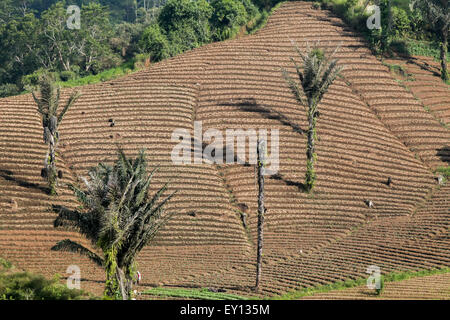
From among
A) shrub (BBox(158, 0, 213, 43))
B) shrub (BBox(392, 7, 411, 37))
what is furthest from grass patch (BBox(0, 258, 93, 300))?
shrub (BBox(158, 0, 213, 43))

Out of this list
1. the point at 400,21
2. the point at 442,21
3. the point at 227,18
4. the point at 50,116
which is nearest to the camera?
the point at 50,116

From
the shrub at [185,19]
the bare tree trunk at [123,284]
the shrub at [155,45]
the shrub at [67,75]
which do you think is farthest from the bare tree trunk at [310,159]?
the shrub at [67,75]

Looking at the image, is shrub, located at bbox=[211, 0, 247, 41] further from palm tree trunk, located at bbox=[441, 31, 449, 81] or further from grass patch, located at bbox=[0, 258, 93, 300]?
grass patch, located at bbox=[0, 258, 93, 300]

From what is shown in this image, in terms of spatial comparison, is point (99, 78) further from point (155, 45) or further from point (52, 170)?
point (52, 170)

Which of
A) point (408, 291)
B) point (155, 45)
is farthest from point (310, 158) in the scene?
point (155, 45)

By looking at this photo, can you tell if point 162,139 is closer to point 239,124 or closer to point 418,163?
point 239,124

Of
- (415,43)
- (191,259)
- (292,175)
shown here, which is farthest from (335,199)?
(415,43)

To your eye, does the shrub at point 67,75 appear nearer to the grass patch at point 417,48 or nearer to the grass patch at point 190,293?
the grass patch at point 417,48
